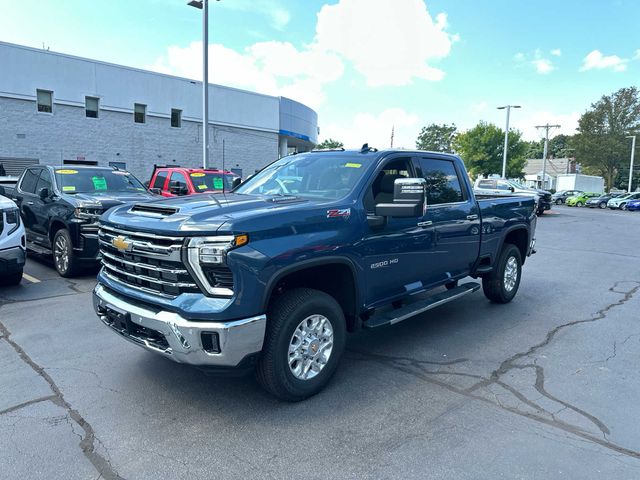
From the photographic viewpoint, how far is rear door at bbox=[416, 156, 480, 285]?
4992mm

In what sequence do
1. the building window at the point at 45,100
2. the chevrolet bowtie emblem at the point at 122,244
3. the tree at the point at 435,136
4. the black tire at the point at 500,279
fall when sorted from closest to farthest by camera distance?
the chevrolet bowtie emblem at the point at 122,244 < the black tire at the point at 500,279 < the building window at the point at 45,100 < the tree at the point at 435,136

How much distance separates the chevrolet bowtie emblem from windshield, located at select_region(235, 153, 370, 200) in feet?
5.00

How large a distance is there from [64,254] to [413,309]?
5970 mm

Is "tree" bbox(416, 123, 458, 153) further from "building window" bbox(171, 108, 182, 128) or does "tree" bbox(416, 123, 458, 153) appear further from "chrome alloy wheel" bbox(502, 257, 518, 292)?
"chrome alloy wheel" bbox(502, 257, 518, 292)

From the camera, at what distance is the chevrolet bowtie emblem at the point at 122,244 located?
359cm

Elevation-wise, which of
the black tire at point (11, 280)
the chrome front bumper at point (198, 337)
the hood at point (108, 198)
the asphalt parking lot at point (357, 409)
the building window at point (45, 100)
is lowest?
the asphalt parking lot at point (357, 409)

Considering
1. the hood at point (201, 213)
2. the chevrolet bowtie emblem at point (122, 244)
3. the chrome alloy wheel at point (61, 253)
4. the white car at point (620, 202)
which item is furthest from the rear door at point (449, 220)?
the white car at point (620, 202)

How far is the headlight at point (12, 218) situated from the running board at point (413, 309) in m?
5.34

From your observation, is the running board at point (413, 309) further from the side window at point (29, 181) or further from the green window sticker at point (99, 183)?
the side window at point (29, 181)

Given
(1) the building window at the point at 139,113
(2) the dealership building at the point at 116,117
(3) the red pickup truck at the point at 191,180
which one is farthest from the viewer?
(1) the building window at the point at 139,113

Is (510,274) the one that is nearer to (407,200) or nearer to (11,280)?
(407,200)

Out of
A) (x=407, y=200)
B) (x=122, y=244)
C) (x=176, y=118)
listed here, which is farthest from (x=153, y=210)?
(x=176, y=118)

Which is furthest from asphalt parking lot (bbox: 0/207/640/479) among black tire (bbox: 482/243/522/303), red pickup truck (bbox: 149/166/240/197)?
red pickup truck (bbox: 149/166/240/197)

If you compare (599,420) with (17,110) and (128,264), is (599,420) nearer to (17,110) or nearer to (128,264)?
(128,264)
